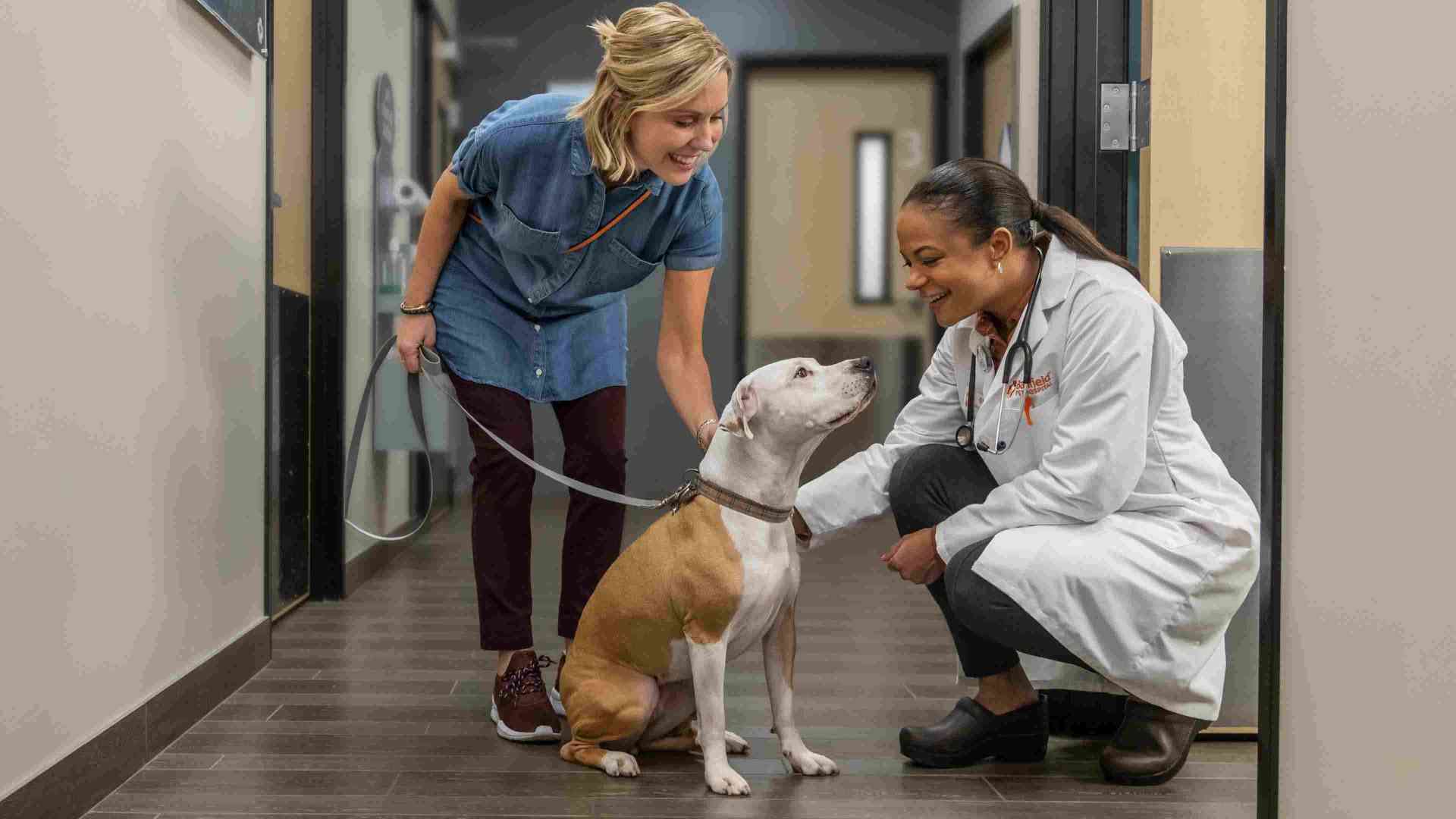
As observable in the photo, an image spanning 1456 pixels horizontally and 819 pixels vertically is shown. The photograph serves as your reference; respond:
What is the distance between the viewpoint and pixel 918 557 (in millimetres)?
1993

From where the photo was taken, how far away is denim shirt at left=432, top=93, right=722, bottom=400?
2109mm

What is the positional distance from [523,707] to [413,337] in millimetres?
696

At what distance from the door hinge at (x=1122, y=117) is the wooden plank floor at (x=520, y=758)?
3.63 ft

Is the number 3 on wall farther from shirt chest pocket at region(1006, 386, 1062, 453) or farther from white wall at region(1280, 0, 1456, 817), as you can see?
white wall at region(1280, 0, 1456, 817)

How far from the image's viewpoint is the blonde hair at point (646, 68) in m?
1.93

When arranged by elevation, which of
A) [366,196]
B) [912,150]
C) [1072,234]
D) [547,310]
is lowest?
[547,310]

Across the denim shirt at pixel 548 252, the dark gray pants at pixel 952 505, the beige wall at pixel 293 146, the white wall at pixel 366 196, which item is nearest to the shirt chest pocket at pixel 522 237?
the denim shirt at pixel 548 252

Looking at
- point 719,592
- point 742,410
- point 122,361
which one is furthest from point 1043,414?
point 122,361

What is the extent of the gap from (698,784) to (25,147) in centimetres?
131

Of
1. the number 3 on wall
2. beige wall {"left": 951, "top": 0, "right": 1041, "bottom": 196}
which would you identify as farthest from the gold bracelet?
the number 3 on wall

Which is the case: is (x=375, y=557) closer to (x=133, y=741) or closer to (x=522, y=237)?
(x=133, y=741)

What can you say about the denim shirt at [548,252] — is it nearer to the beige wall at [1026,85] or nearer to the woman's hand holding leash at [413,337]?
the woman's hand holding leash at [413,337]

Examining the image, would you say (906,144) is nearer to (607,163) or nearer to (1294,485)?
(607,163)

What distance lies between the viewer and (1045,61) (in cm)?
240
